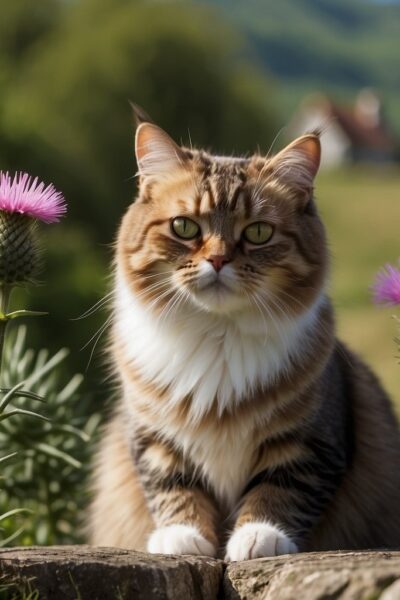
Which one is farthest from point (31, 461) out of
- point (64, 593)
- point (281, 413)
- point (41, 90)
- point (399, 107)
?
point (399, 107)

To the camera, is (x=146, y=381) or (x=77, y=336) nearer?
(x=146, y=381)

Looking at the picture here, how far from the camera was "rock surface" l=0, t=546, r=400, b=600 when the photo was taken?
2373mm

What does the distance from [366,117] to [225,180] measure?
195ft

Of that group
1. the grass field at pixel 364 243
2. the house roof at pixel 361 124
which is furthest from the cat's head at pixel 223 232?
the house roof at pixel 361 124

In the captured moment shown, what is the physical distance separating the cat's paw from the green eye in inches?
37.7

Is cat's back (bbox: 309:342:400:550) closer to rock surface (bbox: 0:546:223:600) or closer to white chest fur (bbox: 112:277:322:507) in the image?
white chest fur (bbox: 112:277:322:507)

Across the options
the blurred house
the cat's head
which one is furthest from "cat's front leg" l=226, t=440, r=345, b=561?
the blurred house

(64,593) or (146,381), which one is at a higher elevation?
(146,381)

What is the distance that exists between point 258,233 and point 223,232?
0.14 meters

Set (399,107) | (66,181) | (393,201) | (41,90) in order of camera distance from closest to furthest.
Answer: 1. (66,181)
2. (41,90)
3. (393,201)
4. (399,107)

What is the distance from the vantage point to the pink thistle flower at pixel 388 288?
282 cm

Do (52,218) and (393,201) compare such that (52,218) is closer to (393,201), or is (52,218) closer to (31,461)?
(31,461)

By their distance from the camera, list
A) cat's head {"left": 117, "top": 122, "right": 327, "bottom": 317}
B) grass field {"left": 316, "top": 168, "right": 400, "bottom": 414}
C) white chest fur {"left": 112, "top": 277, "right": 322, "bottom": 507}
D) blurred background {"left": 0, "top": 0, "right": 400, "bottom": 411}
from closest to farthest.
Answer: cat's head {"left": 117, "top": 122, "right": 327, "bottom": 317} → white chest fur {"left": 112, "top": 277, "right": 322, "bottom": 507} → blurred background {"left": 0, "top": 0, "right": 400, "bottom": 411} → grass field {"left": 316, "top": 168, "right": 400, "bottom": 414}

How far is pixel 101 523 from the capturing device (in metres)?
4.04
